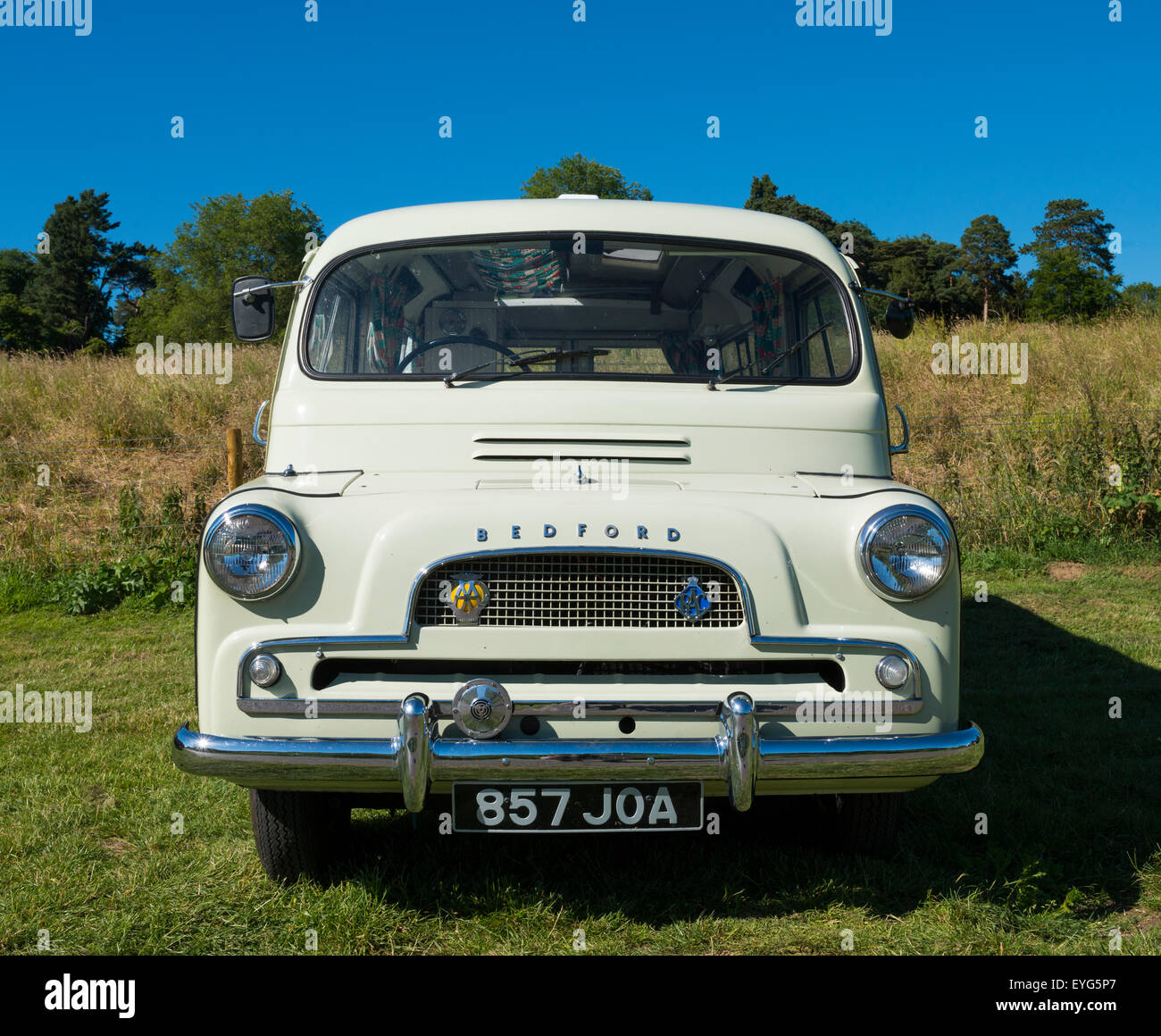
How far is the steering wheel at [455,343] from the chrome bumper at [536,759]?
150cm

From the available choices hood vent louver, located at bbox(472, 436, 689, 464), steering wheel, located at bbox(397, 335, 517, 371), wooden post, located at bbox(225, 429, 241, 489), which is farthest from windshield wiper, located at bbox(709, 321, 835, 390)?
wooden post, located at bbox(225, 429, 241, 489)

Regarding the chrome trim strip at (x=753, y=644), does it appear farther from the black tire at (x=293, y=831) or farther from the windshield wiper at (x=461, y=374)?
the windshield wiper at (x=461, y=374)

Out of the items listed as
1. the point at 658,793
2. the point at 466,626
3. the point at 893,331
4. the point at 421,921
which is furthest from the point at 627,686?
the point at 893,331

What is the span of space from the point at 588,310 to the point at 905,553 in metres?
1.57

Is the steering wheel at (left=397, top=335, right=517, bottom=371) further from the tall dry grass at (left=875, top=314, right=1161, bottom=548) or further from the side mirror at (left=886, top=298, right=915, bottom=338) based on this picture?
the tall dry grass at (left=875, top=314, right=1161, bottom=548)

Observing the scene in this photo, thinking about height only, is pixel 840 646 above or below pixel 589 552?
below

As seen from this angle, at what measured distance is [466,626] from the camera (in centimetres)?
242

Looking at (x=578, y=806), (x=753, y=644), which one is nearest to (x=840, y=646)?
(x=753, y=644)

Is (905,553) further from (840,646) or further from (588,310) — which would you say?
(588,310)

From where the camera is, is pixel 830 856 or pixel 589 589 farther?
pixel 830 856

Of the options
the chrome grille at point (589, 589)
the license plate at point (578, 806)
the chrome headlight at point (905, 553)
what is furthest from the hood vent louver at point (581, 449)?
the license plate at point (578, 806)

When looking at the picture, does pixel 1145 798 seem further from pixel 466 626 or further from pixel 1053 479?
pixel 1053 479

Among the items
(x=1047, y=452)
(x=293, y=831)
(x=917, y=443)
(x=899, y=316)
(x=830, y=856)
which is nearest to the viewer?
(x=293, y=831)

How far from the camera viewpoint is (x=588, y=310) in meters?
3.52
